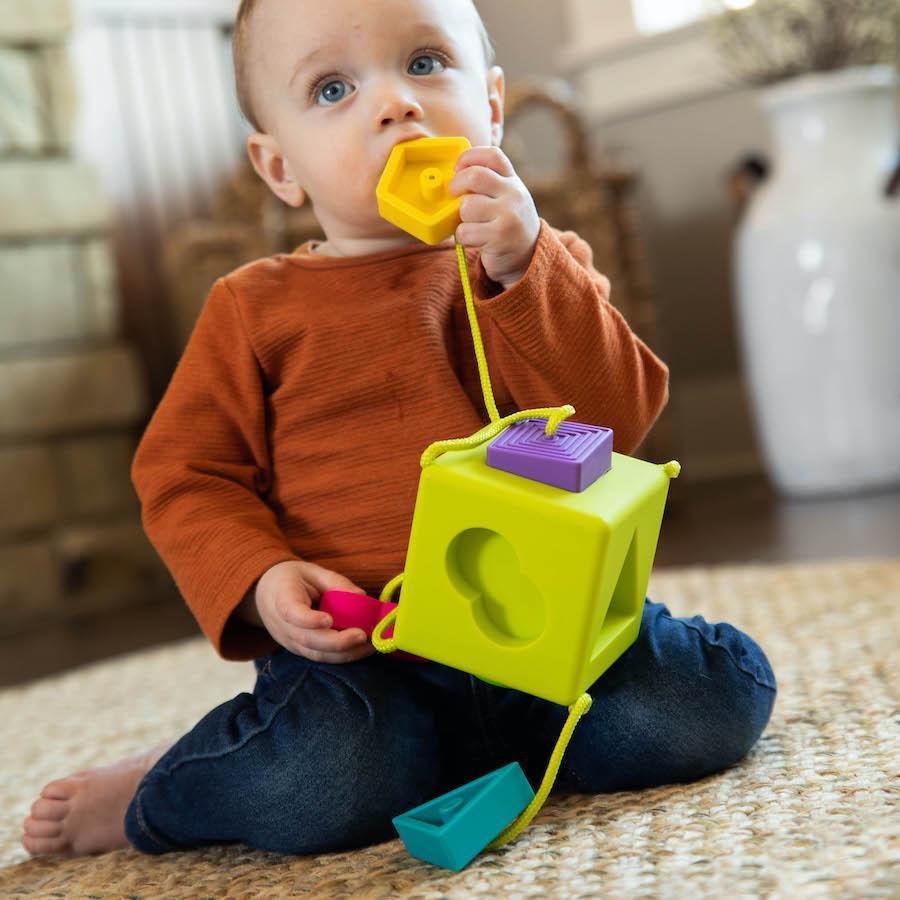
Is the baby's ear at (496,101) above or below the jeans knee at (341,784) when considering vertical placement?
above

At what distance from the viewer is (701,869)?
555 mm

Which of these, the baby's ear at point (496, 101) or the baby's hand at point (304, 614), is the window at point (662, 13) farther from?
the baby's hand at point (304, 614)

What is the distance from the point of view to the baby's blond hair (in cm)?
78

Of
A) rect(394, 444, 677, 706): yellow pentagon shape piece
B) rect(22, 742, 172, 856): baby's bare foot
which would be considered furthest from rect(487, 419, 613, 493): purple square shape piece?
rect(22, 742, 172, 856): baby's bare foot

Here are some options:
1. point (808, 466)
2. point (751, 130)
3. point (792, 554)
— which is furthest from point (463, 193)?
point (751, 130)

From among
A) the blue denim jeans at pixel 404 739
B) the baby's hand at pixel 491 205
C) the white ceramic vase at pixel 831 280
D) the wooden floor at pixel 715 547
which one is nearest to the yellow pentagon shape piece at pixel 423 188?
the baby's hand at pixel 491 205

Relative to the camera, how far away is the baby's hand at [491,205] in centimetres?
64

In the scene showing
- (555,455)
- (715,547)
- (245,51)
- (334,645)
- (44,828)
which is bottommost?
(715,547)

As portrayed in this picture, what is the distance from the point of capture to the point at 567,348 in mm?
699

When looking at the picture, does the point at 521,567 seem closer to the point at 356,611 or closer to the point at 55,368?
the point at 356,611

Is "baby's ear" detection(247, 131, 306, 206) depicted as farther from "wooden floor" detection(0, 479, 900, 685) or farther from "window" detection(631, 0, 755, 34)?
"window" detection(631, 0, 755, 34)

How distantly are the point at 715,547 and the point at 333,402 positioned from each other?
92cm

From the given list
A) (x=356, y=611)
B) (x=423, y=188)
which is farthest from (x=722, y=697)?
(x=423, y=188)

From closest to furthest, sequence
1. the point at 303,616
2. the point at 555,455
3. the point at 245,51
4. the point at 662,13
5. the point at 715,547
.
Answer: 1. the point at 555,455
2. the point at 303,616
3. the point at 245,51
4. the point at 715,547
5. the point at 662,13
